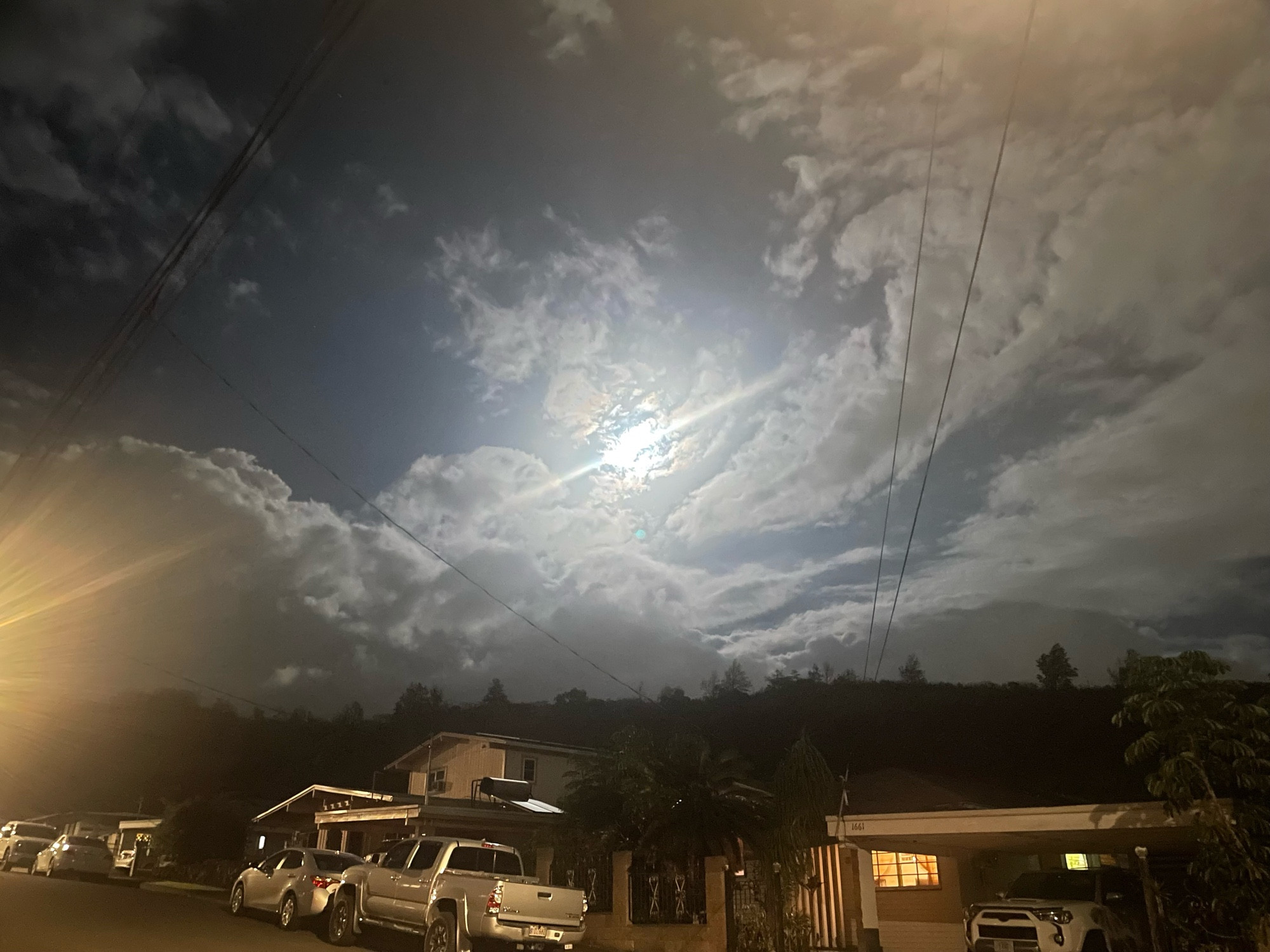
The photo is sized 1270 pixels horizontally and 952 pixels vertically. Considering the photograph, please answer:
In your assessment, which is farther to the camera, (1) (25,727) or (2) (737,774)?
(1) (25,727)

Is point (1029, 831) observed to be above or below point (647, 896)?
above

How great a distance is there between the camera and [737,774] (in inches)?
651

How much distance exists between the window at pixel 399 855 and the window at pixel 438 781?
774 inches

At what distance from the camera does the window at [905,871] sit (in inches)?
698

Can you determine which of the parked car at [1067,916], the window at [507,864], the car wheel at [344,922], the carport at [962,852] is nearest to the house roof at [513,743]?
the carport at [962,852]

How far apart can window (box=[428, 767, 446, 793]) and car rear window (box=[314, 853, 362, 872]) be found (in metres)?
16.0

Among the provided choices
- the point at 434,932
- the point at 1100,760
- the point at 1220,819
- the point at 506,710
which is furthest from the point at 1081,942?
the point at 506,710

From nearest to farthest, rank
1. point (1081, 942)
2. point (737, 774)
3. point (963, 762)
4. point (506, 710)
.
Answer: point (1081, 942), point (737, 774), point (963, 762), point (506, 710)

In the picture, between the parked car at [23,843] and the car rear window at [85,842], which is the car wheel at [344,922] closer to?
the car rear window at [85,842]

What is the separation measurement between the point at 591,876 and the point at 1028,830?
340 inches

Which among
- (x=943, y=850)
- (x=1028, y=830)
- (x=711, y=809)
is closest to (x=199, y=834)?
(x=711, y=809)

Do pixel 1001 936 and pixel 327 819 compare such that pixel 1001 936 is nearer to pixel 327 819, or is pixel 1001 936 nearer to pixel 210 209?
pixel 210 209

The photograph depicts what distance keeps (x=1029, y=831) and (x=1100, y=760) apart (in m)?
40.6

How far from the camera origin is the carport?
1233 centimetres
